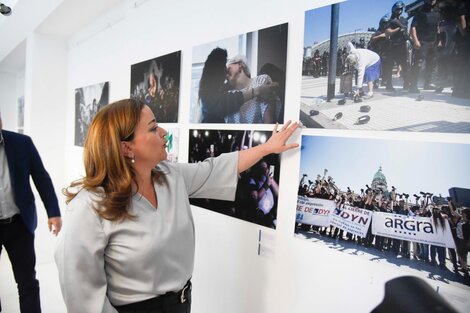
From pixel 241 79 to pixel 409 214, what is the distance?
3.10 ft


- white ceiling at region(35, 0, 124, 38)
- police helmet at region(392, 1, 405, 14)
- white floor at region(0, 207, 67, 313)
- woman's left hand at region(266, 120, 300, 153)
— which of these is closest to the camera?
police helmet at region(392, 1, 405, 14)

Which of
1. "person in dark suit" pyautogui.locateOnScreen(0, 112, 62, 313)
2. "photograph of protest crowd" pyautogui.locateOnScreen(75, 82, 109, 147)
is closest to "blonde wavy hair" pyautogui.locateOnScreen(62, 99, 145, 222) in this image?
"person in dark suit" pyautogui.locateOnScreen(0, 112, 62, 313)

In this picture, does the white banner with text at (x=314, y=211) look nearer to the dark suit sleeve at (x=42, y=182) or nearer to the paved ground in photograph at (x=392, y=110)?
the paved ground in photograph at (x=392, y=110)

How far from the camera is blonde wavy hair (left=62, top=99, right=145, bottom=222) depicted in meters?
1.09

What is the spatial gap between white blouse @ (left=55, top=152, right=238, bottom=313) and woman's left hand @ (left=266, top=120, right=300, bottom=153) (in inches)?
17.2

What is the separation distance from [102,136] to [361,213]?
982 mm

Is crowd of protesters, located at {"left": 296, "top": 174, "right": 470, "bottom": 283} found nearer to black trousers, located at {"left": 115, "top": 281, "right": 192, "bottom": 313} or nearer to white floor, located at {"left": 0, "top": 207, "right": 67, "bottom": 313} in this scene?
black trousers, located at {"left": 115, "top": 281, "right": 192, "bottom": 313}

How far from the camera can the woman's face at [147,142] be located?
3.81 feet

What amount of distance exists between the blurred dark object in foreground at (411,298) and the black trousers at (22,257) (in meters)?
2.09

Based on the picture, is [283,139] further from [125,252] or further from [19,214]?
[19,214]

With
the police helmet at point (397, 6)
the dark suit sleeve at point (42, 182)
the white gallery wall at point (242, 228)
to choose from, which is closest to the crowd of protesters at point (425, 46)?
the police helmet at point (397, 6)

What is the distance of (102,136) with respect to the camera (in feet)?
3.67

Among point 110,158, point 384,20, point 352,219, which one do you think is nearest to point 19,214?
point 110,158

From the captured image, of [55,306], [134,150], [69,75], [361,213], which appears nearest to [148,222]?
[134,150]
